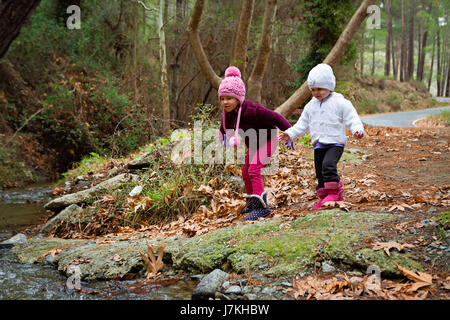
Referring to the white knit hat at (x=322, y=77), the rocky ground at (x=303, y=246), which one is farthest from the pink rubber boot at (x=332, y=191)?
the white knit hat at (x=322, y=77)

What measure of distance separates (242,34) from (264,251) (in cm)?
689

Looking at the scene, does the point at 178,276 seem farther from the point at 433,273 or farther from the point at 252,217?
the point at 433,273

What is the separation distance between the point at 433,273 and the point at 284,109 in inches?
279

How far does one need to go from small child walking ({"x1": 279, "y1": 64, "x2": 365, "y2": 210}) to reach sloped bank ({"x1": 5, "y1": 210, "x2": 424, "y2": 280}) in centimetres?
38

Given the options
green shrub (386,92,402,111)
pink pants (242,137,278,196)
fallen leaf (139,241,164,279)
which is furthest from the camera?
green shrub (386,92,402,111)

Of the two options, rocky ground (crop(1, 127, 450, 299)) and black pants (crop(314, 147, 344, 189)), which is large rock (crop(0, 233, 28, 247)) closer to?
rocky ground (crop(1, 127, 450, 299))

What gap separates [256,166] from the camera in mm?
4508

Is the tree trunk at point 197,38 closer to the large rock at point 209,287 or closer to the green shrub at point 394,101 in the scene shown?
the large rock at point 209,287

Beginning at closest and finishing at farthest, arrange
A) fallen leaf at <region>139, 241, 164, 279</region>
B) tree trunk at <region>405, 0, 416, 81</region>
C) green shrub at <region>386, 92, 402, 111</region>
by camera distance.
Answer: fallen leaf at <region>139, 241, 164, 279</region>
green shrub at <region>386, 92, 402, 111</region>
tree trunk at <region>405, 0, 416, 81</region>

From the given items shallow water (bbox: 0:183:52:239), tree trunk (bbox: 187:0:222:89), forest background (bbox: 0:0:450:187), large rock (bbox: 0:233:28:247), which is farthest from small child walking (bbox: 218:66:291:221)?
forest background (bbox: 0:0:450:187)

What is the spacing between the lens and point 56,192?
364 inches

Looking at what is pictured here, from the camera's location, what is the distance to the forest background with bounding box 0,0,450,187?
1257cm

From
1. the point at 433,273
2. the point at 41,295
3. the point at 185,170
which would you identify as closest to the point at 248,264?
the point at 433,273

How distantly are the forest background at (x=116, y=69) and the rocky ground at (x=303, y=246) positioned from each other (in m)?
6.48
